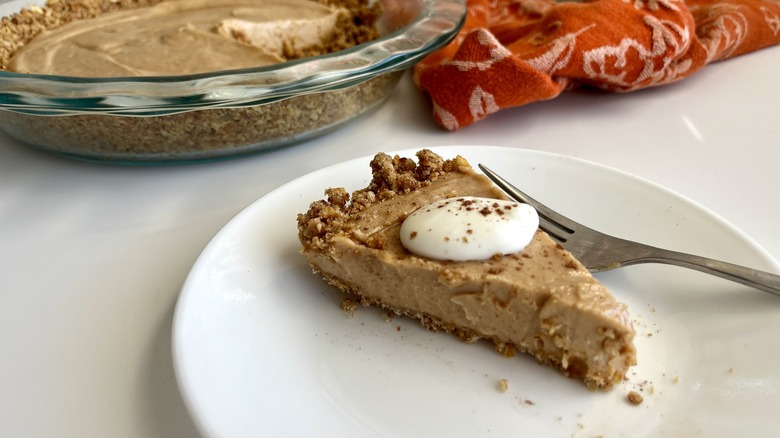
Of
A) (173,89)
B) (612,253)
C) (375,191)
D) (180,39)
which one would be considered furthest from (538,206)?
(180,39)

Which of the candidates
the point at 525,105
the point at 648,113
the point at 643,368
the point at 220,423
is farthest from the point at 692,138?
the point at 220,423

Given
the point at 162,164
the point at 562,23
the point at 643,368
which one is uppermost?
the point at 562,23

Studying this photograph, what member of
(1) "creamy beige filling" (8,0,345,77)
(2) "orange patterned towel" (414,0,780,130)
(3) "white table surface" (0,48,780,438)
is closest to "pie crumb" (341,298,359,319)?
(3) "white table surface" (0,48,780,438)

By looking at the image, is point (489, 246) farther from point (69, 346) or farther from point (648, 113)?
point (648, 113)

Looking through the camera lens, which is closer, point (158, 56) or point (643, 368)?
point (643, 368)

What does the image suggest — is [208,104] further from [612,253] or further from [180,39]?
[612,253]

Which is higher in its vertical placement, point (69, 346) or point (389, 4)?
point (389, 4)
